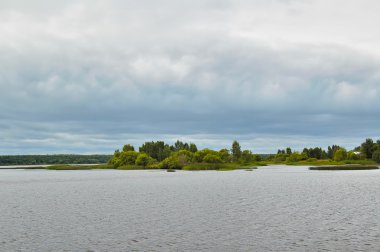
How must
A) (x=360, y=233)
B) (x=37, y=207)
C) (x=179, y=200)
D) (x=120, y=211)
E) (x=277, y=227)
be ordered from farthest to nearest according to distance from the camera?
(x=179, y=200), (x=37, y=207), (x=120, y=211), (x=277, y=227), (x=360, y=233)

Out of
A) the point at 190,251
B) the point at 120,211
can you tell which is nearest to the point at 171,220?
the point at 120,211

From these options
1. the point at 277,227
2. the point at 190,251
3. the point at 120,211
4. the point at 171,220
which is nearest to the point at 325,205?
the point at 277,227

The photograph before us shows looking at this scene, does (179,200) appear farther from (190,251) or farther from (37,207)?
(190,251)

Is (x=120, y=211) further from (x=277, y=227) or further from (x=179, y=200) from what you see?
(x=277, y=227)

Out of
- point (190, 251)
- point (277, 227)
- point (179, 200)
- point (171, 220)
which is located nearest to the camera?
point (190, 251)

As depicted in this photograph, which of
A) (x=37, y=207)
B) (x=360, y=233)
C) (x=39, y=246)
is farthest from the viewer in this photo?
(x=37, y=207)

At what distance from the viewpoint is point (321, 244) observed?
33.1 metres

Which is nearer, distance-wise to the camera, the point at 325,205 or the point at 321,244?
the point at 321,244

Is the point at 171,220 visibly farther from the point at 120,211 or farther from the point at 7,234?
the point at 7,234

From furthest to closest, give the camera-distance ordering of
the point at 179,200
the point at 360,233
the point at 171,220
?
the point at 179,200
the point at 171,220
the point at 360,233

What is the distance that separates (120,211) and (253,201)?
66.8 feet

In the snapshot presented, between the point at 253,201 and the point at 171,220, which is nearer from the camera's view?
the point at 171,220

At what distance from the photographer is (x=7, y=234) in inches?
1539

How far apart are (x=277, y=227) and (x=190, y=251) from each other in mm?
12762
